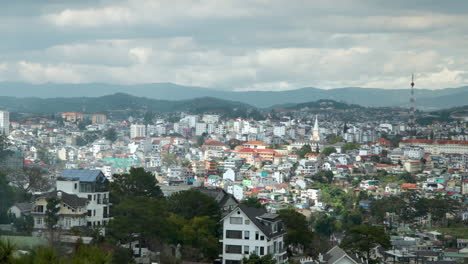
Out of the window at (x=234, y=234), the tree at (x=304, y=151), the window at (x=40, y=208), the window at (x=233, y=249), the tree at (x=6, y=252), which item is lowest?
the tree at (x=304, y=151)

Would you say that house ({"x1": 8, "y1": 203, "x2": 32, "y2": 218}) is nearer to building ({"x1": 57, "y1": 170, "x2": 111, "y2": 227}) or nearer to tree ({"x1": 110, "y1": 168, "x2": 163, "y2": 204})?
building ({"x1": 57, "y1": 170, "x2": 111, "y2": 227})

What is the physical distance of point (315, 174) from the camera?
67.8 meters

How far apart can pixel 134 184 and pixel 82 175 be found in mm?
2492

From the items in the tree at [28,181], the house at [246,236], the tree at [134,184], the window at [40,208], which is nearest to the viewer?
the house at [246,236]

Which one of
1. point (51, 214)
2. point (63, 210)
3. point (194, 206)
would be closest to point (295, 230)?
point (194, 206)

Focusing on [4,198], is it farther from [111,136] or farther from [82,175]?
[111,136]

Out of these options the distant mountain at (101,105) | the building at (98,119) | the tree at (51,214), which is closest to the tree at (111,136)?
the building at (98,119)

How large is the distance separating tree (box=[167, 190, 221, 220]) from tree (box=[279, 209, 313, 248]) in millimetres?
2069

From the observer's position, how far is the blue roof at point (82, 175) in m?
22.4

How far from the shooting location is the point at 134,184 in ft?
81.4

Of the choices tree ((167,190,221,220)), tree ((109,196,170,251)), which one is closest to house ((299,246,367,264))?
tree ((167,190,221,220))

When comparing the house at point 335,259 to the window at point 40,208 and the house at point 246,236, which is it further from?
the window at point 40,208

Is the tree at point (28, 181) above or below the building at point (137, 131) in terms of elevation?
above

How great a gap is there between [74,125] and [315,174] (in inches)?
2406
